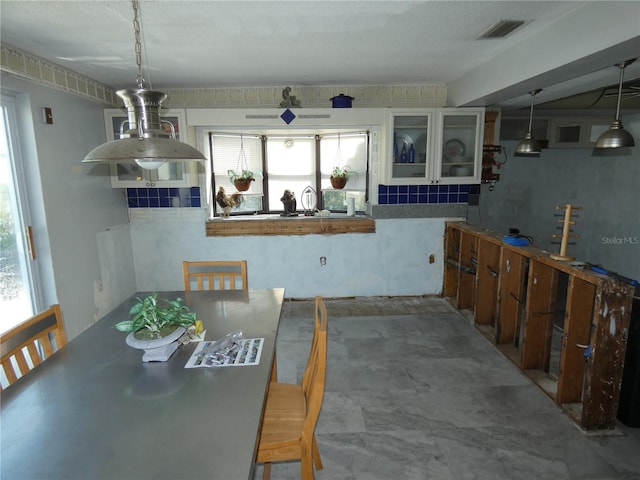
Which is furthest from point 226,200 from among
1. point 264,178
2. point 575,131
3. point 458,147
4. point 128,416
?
point 575,131

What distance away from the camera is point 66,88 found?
9.98 ft

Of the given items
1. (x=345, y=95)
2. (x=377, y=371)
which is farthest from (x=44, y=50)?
(x=377, y=371)

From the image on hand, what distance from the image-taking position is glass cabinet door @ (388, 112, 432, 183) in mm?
3760

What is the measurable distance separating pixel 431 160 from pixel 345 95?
43.3 inches

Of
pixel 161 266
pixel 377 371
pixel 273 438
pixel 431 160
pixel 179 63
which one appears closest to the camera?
pixel 273 438

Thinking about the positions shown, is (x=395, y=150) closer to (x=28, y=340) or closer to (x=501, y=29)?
(x=501, y=29)

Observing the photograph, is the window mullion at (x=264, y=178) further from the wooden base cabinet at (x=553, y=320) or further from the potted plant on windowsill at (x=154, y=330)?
the potted plant on windowsill at (x=154, y=330)

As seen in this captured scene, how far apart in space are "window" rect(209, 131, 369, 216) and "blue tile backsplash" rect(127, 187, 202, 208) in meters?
0.26

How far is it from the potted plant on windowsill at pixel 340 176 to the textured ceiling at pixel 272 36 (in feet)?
3.60

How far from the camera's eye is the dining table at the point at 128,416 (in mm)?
1040

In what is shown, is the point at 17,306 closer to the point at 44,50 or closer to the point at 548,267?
the point at 44,50

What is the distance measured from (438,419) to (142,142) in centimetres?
215

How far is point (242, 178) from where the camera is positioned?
4.17 metres

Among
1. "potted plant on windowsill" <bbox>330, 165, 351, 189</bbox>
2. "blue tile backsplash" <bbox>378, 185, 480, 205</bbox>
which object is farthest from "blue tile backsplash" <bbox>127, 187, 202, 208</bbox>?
"blue tile backsplash" <bbox>378, 185, 480, 205</bbox>
